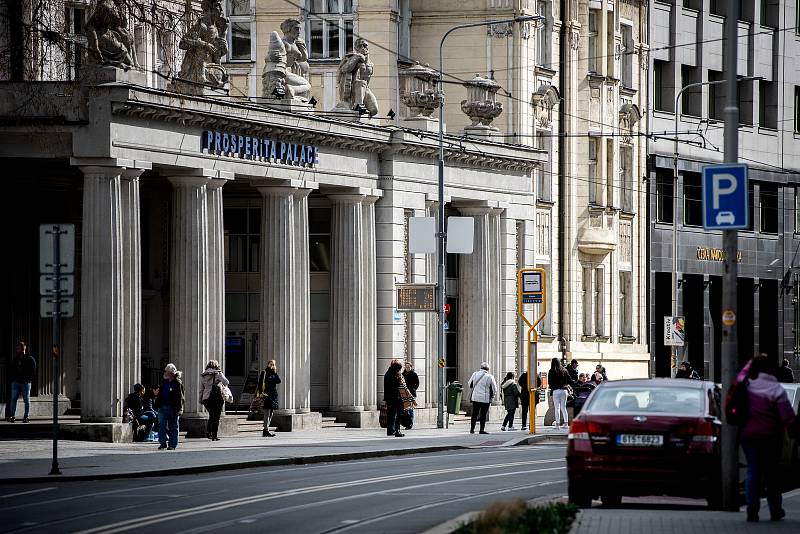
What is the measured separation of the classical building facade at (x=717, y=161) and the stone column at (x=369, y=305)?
22620 mm

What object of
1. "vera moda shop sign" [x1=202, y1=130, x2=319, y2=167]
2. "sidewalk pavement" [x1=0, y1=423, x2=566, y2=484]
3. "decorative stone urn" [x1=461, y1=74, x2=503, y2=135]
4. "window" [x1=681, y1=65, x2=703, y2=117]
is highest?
"window" [x1=681, y1=65, x2=703, y2=117]

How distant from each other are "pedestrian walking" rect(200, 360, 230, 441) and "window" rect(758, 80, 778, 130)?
1780 inches

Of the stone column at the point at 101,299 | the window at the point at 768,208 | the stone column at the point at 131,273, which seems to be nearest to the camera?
the stone column at the point at 101,299

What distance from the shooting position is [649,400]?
23.1 m

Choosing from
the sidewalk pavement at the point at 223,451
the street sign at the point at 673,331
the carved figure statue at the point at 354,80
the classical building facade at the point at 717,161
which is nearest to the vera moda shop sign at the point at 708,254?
the classical building facade at the point at 717,161

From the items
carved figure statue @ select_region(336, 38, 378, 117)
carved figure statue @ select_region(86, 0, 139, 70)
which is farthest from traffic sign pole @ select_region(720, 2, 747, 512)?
carved figure statue @ select_region(336, 38, 378, 117)

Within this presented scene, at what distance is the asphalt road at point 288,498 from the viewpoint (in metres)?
20.9

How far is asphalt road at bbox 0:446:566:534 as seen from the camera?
2089 cm

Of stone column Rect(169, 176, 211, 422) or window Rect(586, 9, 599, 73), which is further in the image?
window Rect(586, 9, 599, 73)

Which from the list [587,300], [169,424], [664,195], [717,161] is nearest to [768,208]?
[717,161]

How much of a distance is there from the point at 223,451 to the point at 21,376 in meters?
7.76

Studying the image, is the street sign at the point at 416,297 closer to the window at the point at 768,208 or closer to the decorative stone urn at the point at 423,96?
the decorative stone urn at the point at 423,96

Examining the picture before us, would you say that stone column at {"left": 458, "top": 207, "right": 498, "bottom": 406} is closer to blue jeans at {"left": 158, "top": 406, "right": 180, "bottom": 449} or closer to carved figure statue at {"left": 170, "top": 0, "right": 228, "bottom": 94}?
carved figure statue at {"left": 170, "top": 0, "right": 228, "bottom": 94}

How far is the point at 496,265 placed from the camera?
54.8 m
